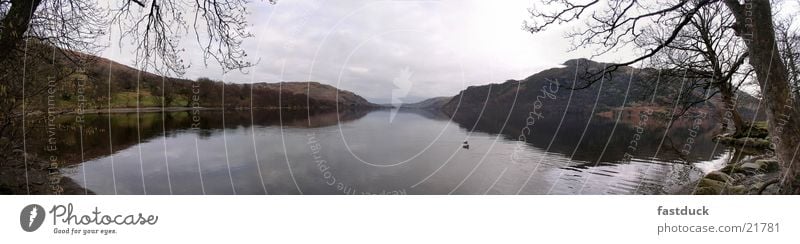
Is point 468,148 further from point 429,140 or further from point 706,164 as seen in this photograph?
point 706,164

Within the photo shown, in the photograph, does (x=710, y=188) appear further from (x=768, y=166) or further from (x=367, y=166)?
(x=367, y=166)

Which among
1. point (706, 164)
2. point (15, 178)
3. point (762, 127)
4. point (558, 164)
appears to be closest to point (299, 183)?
point (15, 178)

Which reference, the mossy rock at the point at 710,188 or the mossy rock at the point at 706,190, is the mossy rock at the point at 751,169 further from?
the mossy rock at the point at 706,190

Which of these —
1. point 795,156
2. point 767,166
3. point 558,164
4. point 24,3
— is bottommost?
point 558,164

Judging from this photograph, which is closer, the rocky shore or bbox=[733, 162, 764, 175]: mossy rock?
the rocky shore

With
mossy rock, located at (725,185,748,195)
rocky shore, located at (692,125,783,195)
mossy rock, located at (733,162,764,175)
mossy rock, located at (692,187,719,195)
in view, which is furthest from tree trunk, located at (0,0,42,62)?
mossy rock, located at (733,162,764,175)
